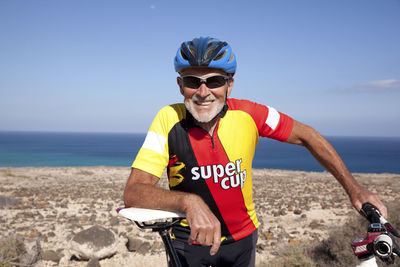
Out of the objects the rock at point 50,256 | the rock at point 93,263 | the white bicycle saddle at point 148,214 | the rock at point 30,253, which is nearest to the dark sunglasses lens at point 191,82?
the white bicycle saddle at point 148,214

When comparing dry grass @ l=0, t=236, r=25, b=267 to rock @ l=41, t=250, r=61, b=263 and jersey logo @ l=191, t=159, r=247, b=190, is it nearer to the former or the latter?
rock @ l=41, t=250, r=61, b=263

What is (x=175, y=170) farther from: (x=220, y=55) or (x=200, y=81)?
(x=220, y=55)

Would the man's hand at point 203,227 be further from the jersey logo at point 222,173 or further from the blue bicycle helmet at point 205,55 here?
the blue bicycle helmet at point 205,55

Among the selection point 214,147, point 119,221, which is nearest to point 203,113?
point 214,147

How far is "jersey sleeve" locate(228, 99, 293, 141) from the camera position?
2.38 metres

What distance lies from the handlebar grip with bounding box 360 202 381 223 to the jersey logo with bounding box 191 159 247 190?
827mm

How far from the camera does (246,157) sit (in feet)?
7.53

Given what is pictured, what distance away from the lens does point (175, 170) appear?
2.18 meters

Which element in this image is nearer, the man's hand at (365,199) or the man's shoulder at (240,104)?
the man's hand at (365,199)

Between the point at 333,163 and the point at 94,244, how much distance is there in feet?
16.2

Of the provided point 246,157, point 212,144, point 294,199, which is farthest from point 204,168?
point 294,199

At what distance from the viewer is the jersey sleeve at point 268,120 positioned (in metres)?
2.38

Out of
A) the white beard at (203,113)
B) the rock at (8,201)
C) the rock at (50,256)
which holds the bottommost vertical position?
the rock at (8,201)

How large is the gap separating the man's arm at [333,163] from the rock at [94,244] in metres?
4.63
